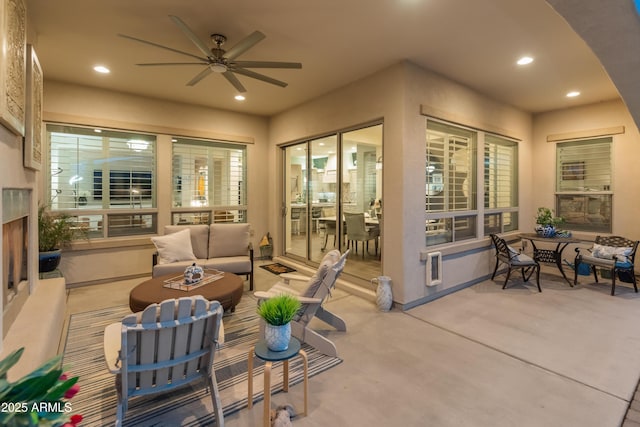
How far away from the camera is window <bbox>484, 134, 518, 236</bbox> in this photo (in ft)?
16.9

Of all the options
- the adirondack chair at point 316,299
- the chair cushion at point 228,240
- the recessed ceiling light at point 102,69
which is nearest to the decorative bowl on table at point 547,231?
the adirondack chair at point 316,299

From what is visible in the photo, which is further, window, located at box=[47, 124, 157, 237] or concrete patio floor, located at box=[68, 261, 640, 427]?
window, located at box=[47, 124, 157, 237]

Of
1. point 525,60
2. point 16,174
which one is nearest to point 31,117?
point 16,174

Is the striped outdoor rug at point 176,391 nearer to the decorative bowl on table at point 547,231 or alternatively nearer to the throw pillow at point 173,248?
the throw pillow at point 173,248

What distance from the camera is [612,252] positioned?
451cm

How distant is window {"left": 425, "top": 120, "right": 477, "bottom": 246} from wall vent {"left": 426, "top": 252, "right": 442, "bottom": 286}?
200 mm

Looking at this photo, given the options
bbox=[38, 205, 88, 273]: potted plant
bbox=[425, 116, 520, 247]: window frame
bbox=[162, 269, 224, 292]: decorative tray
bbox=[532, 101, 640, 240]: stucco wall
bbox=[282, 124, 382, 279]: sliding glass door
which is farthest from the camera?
bbox=[532, 101, 640, 240]: stucco wall

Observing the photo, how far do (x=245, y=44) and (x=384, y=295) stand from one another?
3.05 m

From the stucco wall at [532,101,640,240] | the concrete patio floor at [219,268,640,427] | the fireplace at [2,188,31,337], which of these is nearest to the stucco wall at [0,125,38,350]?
the fireplace at [2,188,31,337]

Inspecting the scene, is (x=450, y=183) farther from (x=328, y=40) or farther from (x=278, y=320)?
(x=278, y=320)

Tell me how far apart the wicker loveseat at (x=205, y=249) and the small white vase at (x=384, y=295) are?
1837 mm

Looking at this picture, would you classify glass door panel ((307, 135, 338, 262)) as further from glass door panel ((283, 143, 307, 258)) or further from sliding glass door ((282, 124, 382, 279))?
glass door panel ((283, 143, 307, 258))

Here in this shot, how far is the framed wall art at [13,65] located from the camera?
1.91 metres

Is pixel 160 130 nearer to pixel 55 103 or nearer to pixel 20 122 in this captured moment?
pixel 55 103
